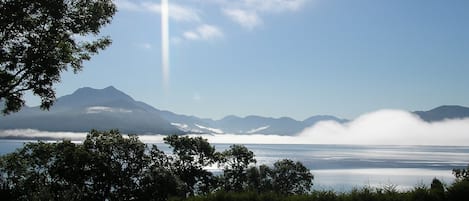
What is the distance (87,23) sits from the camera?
20.0m

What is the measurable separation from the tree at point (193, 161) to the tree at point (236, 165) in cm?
532

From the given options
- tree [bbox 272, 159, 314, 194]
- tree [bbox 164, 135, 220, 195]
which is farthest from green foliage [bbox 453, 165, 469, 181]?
tree [bbox 272, 159, 314, 194]

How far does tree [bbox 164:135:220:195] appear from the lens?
206ft

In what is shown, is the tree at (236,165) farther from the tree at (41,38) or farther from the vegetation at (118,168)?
the tree at (41,38)

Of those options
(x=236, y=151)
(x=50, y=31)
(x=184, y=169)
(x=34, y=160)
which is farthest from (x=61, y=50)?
(x=236, y=151)

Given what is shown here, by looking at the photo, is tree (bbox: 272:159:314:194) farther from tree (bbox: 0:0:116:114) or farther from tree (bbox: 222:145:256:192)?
tree (bbox: 0:0:116:114)

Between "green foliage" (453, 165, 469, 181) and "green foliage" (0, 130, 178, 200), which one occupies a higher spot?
"green foliage" (453, 165, 469, 181)

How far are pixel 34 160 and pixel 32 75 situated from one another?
3768 cm

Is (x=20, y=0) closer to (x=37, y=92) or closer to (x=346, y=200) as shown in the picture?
(x=37, y=92)

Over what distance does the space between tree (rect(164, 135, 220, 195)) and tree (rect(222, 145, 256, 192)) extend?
5.32 meters

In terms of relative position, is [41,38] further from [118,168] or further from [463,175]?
[118,168]

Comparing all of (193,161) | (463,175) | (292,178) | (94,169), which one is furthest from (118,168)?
(463,175)

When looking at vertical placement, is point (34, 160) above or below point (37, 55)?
below

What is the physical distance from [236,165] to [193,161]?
10.6 metres
